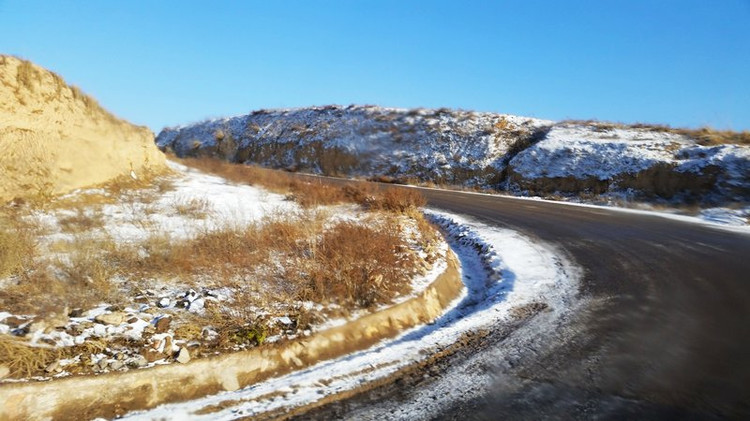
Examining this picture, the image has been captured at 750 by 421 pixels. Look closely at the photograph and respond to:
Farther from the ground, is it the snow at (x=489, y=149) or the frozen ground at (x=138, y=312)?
the snow at (x=489, y=149)

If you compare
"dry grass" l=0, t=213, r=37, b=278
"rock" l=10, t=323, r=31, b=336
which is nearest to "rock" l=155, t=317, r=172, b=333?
"rock" l=10, t=323, r=31, b=336

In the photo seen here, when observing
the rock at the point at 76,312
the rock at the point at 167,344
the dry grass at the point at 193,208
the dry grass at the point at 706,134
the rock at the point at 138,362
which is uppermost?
the dry grass at the point at 706,134

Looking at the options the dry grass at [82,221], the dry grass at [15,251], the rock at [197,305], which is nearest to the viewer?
the rock at [197,305]

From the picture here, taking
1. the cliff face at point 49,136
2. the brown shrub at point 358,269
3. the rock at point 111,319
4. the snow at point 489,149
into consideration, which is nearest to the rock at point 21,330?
the rock at point 111,319

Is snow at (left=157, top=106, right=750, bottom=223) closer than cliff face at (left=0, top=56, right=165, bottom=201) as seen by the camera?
No

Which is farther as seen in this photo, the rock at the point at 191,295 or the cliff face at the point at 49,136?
the cliff face at the point at 49,136

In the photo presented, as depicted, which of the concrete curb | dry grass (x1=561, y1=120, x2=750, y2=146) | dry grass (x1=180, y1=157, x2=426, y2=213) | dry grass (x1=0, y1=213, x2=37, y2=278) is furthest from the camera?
dry grass (x1=561, y1=120, x2=750, y2=146)

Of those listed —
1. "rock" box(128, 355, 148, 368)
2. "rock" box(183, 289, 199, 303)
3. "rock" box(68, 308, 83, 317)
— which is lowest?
"rock" box(128, 355, 148, 368)

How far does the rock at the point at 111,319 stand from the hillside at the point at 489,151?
19.4m

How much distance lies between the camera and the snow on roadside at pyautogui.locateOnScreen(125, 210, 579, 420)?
12.5 ft

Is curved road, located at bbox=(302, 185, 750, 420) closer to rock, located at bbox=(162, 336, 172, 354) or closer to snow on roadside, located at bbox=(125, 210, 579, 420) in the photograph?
snow on roadside, located at bbox=(125, 210, 579, 420)

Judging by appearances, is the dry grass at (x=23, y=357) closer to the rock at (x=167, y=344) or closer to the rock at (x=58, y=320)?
the rock at (x=58, y=320)

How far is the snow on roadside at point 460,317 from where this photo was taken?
380cm

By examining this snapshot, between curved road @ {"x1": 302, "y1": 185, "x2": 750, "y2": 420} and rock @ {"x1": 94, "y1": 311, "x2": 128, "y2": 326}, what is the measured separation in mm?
2389
